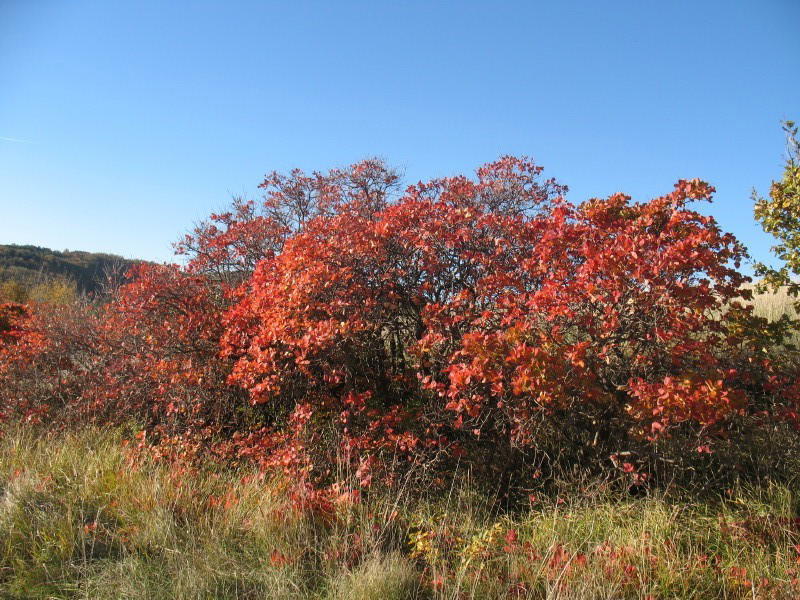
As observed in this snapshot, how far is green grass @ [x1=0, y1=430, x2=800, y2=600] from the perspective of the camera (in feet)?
11.0

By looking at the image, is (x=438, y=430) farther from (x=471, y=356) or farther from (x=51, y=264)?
(x=51, y=264)

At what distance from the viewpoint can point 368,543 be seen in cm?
391

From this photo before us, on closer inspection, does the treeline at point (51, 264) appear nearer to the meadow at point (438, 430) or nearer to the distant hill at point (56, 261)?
the distant hill at point (56, 261)

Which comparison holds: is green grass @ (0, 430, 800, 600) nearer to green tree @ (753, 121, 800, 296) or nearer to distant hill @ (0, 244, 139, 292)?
green tree @ (753, 121, 800, 296)

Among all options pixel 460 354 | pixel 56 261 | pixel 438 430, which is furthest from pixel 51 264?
pixel 460 354

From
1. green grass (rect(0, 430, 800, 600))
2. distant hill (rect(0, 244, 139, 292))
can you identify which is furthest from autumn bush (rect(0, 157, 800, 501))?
distant hill (rect(0, 244, 139, 292))

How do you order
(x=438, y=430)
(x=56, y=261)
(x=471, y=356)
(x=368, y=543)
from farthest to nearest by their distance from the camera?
(x=56, y=261), (x=438, y=430), (x=471, y=356), (x=368, y=543)

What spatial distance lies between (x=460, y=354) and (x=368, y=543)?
1813mm

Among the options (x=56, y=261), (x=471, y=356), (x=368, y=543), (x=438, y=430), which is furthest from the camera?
(x=56, y=261)

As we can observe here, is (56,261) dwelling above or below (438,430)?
Answer: above

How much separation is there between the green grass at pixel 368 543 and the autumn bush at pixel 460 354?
432mm

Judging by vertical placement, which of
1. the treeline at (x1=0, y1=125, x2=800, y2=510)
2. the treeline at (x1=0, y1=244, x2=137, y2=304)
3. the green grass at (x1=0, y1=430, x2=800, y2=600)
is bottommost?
the green grass at (x1=0, y1=430, x2=800, y2=600)

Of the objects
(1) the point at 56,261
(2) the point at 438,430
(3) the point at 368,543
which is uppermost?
(1) the point at 56,261

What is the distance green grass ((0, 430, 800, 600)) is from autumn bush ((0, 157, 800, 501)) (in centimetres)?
43
